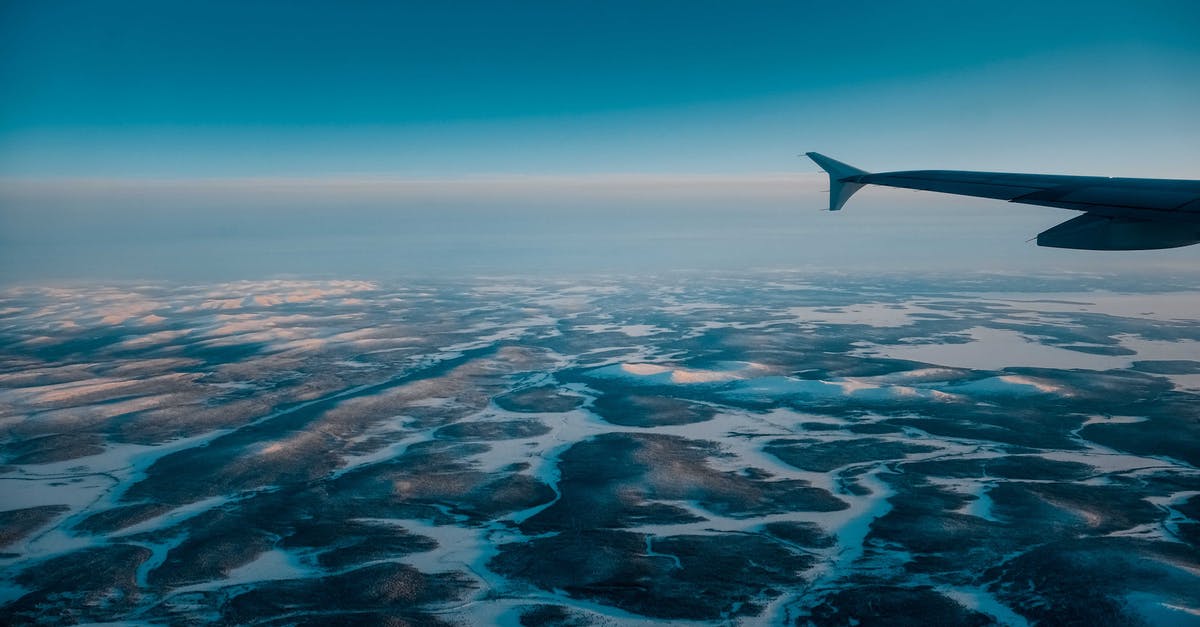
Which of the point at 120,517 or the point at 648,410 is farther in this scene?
the point at 648,410

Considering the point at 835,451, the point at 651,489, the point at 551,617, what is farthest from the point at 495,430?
the point at 551,617

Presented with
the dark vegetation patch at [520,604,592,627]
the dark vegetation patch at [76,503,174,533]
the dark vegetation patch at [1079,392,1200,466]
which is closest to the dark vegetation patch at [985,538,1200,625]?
the dark vegetation patch at [520,604,592,627]

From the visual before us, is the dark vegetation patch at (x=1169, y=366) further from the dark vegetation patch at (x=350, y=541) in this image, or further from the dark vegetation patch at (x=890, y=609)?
the dark vegetation patch at (x=350, y=541)

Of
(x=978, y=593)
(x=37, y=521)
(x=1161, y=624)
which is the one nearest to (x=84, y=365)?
(x=37, y=521)

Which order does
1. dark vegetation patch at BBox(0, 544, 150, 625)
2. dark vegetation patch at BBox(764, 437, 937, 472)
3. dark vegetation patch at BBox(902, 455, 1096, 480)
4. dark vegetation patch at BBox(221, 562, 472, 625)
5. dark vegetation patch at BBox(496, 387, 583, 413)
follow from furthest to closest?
dark vegetation patch at BBox(496, 387, 583, 413)
dark vegetation patch at BBox(764, 437, 937, 472)
dark vegetation patch at BBox(902, 455, 1096, 480)
dark vegetation patch at BBox(0, 544, 150, 625)
dark vegetation patch at BBox(221, 562, 472, 625)

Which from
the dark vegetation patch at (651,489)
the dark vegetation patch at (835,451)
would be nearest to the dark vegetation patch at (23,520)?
the dark vegetation patch at (651,489)

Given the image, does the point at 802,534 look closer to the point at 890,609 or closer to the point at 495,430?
the point at 890,609

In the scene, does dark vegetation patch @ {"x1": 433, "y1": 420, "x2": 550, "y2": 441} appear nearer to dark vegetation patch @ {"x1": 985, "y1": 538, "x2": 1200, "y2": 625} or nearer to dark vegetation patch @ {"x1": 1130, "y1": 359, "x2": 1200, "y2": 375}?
dark vegetation patch @ {"x1": 985, "y1": 538, "x2": 1200, "y2": 625}
